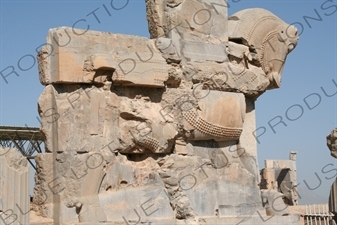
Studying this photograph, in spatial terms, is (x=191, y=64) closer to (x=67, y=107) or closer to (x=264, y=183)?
(x=67, y=107)

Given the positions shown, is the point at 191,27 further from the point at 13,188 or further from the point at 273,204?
the point at 13,188

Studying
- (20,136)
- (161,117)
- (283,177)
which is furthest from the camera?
(283,177)

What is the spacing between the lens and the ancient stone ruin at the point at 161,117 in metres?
7.41

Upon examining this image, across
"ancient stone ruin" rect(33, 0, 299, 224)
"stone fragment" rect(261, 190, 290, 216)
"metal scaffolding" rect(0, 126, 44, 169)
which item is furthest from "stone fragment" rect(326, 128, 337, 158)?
"metal scaffolding" rect(0, 126, 44, 169)

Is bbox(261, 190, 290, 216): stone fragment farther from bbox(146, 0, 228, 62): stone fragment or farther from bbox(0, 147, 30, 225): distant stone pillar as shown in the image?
bbox(0, 147, 30, 225): distant stone pillar

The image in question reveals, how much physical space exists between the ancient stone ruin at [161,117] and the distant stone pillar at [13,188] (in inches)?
25.7

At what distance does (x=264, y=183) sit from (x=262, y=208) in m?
11.6

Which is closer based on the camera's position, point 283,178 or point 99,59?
point 99,59

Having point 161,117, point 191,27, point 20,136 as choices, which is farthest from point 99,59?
point 20,136

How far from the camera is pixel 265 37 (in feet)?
30.4

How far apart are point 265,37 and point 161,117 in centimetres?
215

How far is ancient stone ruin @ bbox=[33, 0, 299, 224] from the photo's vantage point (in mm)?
7406

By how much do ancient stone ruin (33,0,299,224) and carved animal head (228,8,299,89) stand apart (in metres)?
0.01

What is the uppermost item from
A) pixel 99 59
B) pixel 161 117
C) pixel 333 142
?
pixel 99 59
